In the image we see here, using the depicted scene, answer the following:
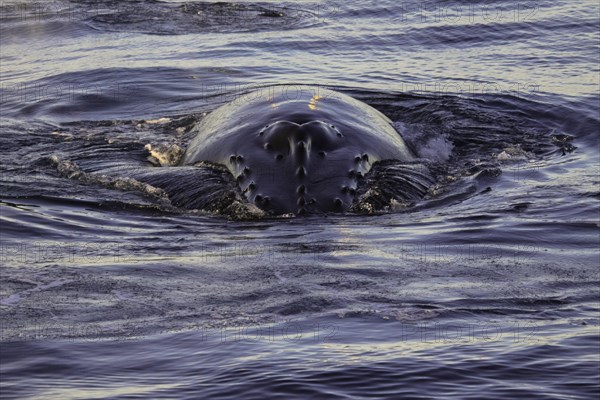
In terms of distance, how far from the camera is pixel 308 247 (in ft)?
31.1

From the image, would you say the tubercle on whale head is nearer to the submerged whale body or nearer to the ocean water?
the submerged whale body

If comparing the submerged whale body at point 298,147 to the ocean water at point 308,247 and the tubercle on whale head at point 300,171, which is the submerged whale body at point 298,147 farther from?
the ocean water at point 308,247

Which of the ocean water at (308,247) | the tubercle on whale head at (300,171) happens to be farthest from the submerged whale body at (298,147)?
the ocean water at (308,247)

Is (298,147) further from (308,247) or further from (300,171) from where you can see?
(308,247)

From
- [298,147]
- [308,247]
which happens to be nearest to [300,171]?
[298,147]

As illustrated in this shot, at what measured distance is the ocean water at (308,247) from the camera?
22.9 feet

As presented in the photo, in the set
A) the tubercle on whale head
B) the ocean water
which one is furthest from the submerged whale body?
the ocean water

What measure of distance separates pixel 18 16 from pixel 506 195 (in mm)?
13334

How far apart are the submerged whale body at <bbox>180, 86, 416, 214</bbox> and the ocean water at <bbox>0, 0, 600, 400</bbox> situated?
0.84ft

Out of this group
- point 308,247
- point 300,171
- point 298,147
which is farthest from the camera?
point 298,147

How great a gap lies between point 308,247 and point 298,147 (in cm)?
125

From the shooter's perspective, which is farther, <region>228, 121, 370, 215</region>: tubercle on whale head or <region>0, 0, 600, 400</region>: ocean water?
<region>228, 121, 370, 215</region>: tubercle on whale head

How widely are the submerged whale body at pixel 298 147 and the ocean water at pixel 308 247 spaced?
256 mm

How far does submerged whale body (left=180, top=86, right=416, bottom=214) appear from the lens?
10.4m
